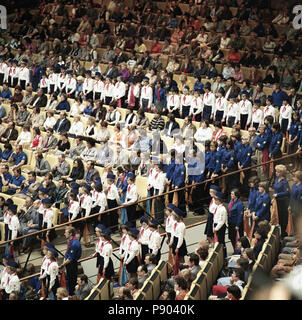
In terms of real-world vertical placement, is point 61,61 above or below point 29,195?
above

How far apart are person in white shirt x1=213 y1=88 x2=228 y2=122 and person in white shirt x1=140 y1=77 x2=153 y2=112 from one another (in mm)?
1340

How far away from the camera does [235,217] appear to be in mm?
8570

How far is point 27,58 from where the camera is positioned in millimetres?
15430

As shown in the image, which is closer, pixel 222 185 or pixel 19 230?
pixel 19 230

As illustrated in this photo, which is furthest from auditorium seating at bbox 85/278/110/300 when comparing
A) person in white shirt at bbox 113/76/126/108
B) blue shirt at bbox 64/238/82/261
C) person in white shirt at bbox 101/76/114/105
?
person in white shirt at bbox 101/76/114/105

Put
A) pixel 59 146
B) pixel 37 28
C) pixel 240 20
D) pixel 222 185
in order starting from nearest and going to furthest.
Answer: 1. pixel 222 185
2. pixel 59 146
3. pixel 240 20
4. pixel 37 28

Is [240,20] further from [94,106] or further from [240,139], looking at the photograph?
[240,139]

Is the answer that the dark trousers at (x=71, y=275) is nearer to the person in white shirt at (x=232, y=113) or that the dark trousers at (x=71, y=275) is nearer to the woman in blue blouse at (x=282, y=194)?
the woman in blue blouse at (x=282, y=194)

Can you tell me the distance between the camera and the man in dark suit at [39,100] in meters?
13.6

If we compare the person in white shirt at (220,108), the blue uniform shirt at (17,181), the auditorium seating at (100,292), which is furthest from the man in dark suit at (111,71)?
the auditorium seating at (100,292)

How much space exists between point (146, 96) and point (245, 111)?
6.77 feet

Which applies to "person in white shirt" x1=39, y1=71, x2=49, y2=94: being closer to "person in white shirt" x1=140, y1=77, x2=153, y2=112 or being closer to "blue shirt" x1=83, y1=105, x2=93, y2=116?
"blue shirt" x1=83, y1=105, x2=93, y2=116

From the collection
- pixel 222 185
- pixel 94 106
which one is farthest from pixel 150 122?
pixel 222 185

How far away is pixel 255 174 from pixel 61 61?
6.15 metres
